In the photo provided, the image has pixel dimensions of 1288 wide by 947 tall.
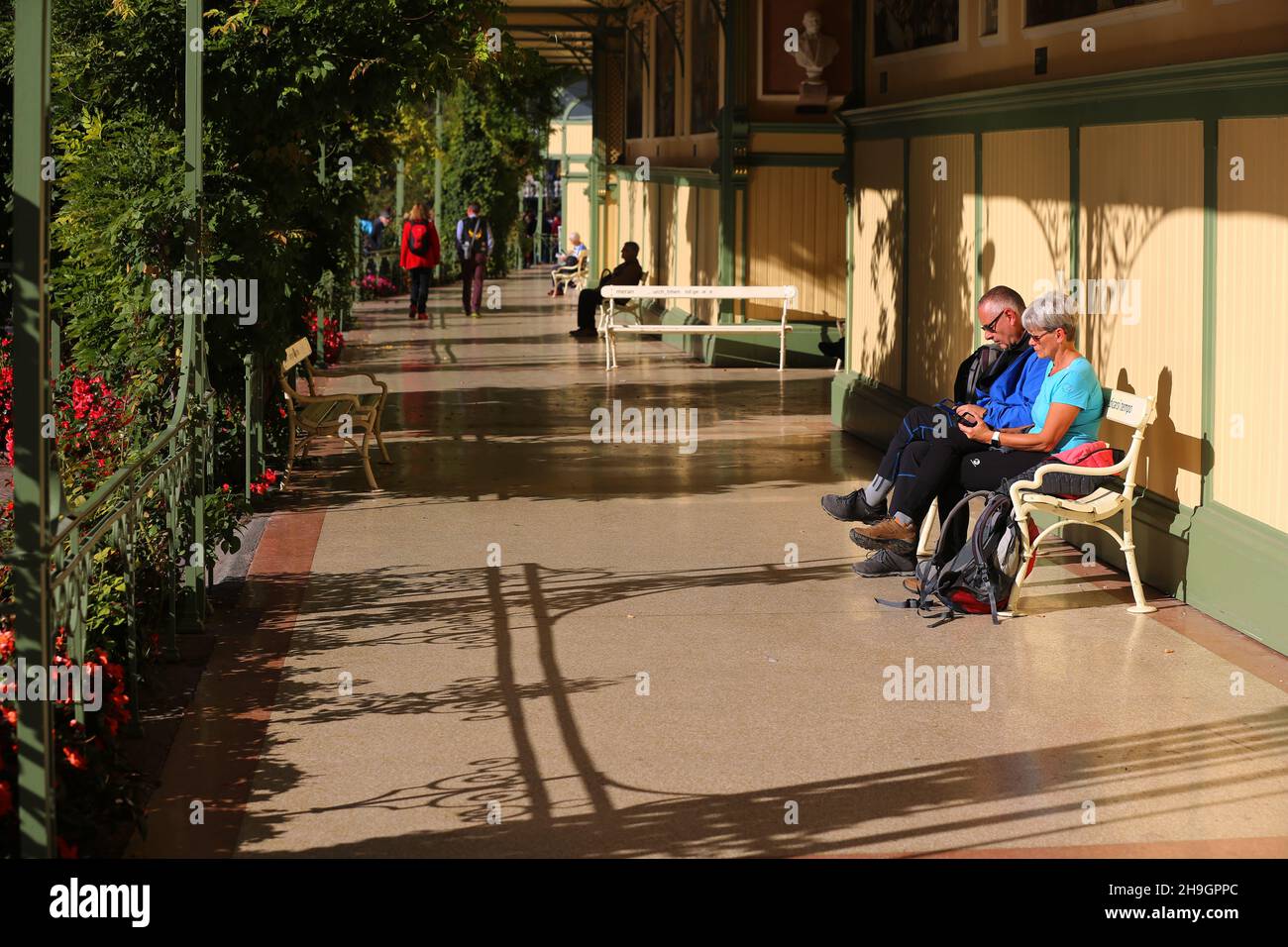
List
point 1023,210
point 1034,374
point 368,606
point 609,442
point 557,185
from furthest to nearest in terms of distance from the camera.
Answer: point 557,185 < point 609,442 < point 1023,210 < point 1034,374 < point 368,606

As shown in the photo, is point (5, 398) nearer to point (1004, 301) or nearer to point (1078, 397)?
point (1004, 301)

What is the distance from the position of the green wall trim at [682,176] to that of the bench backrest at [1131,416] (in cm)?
1286

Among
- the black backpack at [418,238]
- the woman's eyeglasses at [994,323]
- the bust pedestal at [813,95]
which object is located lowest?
the woman's eyeglasses at [994,323]

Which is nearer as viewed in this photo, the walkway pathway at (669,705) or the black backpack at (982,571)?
the walkway pathway at (669,705)

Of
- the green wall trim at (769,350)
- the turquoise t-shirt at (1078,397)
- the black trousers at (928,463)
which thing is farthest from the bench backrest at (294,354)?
the green wall trim at (769,350)

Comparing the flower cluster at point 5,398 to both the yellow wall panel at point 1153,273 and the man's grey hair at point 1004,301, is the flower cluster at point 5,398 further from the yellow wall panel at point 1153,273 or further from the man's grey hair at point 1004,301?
the yellow wall panel at point 1153,273

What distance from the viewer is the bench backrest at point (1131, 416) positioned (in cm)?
815

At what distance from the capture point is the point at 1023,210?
1062cm

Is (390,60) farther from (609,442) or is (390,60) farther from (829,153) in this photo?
(829,153)

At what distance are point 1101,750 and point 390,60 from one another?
20.2ft

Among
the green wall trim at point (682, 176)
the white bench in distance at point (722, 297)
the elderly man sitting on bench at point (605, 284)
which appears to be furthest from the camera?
the elderly man sitting on bench at point (605, 284)

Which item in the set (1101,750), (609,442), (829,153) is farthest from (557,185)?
(1101,750)

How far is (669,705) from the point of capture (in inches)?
261
